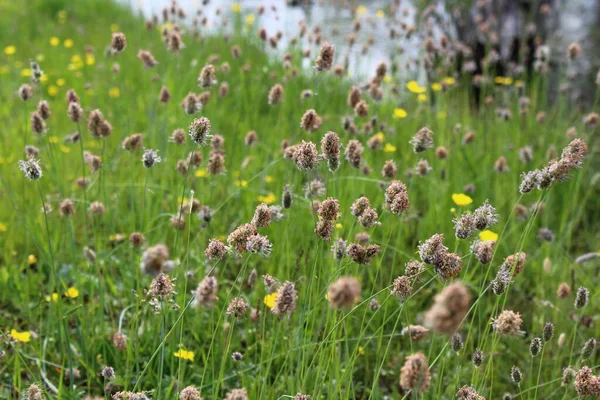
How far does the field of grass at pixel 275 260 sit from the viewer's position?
1581 millimetres

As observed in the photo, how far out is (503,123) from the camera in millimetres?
3922

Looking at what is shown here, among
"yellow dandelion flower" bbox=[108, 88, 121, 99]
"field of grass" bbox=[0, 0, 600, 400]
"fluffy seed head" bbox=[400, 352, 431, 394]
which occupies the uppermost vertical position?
"fluffy seed head" bbox=[400, 352, 431, 394]

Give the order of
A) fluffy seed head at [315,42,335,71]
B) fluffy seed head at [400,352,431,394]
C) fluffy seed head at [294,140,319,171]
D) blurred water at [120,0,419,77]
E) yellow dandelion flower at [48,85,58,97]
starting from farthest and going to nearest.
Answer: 1. blurred water at [120,0,419,77]
2. yellow dandelion flower at [48,85,58,97]
3. fluffy seed head at [315,42,335,71]
4. fluffy seed head at [294,140,319,171]
5. fluffy seed head at [400,352,431,394]

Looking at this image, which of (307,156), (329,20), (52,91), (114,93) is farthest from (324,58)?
(329,20)

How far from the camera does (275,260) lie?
8.51 ft

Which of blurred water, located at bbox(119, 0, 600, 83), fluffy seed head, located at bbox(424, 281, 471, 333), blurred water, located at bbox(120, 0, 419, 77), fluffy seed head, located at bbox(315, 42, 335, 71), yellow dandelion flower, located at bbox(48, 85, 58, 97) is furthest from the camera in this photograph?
blurred water, located at bbox(119, 0, 600, 83)

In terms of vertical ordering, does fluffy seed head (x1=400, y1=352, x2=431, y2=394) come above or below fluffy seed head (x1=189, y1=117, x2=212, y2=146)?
below

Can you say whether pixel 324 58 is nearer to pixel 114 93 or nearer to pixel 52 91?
pixel 114 93

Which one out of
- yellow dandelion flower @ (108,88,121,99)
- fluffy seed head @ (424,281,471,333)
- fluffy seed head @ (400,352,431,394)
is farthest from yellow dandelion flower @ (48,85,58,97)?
fluffy seed head @ (424,281,471,333)

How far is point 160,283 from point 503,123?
3016 millimetres

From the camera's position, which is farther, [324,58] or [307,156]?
[324,58]

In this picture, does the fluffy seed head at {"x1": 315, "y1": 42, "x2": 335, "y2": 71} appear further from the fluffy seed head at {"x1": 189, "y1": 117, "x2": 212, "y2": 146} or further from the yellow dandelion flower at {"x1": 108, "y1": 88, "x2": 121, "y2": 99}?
the yellow dandelion flower at {"x1": 108, "y1": 88, "x2": 121, "y2": 99}

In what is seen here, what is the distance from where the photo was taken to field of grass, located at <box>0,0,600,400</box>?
1.58 metres

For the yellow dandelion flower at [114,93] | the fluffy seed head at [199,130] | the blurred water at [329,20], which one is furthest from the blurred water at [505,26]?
the fluffy seed head at [199,130]
